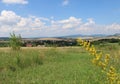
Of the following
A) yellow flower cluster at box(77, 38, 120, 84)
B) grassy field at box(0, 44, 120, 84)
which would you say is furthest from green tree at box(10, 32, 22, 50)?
yellow flower cluster at box(77, 38, 120, 84)

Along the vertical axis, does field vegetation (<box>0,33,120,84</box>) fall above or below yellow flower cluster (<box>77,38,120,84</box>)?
below

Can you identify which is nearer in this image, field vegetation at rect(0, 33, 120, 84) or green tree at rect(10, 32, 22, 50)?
A: field vegetation at rect(0, 33, 120, 84)

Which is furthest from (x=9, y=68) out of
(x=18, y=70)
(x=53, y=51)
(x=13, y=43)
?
(x=13, y=43)

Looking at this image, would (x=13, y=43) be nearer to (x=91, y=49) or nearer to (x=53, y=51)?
(x=53, y=51)

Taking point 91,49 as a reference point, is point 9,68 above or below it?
below

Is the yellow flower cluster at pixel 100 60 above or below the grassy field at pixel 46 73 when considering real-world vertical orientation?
above

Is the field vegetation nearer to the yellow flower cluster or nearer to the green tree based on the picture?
the yellow flower cluster

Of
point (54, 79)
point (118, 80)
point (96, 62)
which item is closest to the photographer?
point (96, 62)

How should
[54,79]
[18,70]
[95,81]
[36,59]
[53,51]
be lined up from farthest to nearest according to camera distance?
1. [53,51]
2. [36,59]
3. [18,70]
4. [54,79]
5. [95,81]

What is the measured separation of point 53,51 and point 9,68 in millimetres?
11347

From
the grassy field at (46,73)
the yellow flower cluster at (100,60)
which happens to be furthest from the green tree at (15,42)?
the yellow flower cluster at (100,60)

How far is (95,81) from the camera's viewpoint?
1029 centimetres

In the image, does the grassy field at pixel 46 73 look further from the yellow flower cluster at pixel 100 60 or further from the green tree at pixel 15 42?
the green tree at pixel 15 42

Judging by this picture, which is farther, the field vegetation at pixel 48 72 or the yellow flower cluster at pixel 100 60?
the field vegetation at pixel 48 72
